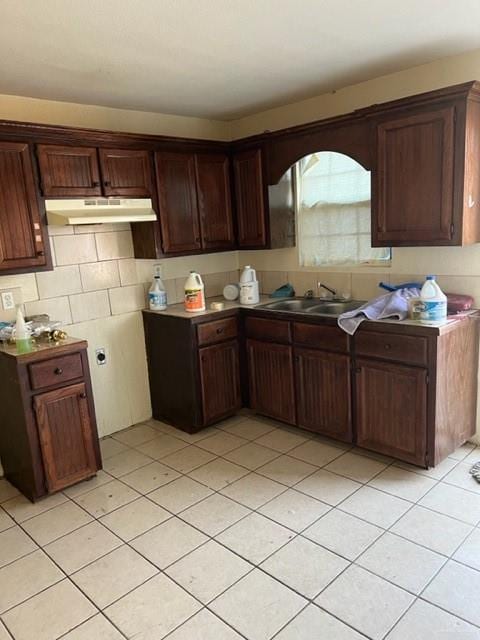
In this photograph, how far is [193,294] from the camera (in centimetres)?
342

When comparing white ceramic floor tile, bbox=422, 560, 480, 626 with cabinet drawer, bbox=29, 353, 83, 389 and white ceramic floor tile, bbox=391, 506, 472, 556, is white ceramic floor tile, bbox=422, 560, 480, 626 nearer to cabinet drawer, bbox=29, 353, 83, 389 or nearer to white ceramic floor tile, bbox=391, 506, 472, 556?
white ceramic floor tile, bbox=391, 506, 472, 556

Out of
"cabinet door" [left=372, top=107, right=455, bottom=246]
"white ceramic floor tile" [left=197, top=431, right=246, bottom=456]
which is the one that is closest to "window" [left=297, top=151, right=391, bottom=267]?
"cabinet door" [left=372, top=107, right=455, bottom=246]

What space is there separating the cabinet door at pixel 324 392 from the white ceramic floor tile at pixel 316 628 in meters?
1.33

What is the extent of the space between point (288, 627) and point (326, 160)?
9.43ft

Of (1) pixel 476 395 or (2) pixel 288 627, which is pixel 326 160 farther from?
(2) pixel 288 627

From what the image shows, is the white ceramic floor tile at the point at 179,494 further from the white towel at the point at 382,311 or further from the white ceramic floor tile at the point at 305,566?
the white towel at the point at 382,311

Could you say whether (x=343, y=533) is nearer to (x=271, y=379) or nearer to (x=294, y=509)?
(x=294, y=509)

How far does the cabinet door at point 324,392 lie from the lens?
9.87 feet

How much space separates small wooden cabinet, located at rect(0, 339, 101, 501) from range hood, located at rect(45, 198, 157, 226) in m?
0.73

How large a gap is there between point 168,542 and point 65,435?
90 cm

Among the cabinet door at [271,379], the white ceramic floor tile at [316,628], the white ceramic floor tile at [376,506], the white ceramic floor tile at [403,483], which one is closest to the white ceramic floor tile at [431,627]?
the white ceramic floor tile at [316,628]

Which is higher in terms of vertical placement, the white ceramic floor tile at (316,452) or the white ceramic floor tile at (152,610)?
the white ceramic floor tile at (316,452)

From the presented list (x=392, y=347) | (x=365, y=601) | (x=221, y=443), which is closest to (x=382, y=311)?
(x=392, y=347)

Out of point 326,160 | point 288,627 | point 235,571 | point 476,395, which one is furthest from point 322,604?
point 326,160
